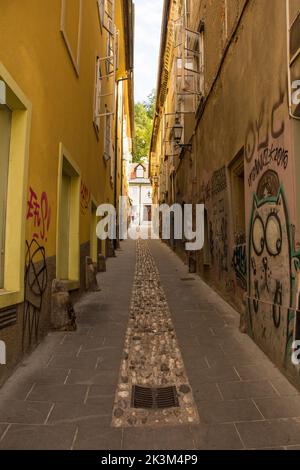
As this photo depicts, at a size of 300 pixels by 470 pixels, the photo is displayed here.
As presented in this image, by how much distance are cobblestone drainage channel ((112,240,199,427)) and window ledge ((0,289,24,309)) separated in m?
1.34

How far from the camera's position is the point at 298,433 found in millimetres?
2607

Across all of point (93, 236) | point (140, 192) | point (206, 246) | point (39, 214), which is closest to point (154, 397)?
point (39, 214)

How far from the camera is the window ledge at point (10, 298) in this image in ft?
11.1

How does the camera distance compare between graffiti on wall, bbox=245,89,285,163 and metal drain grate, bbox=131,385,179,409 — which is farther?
graffiti on wall, bbox=245,89,285,163

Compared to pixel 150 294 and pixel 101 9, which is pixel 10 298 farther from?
pixel 101 9

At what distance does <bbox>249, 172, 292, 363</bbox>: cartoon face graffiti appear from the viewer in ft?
12.0

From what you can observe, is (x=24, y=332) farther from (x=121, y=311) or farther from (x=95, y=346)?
(x=121, y=311)

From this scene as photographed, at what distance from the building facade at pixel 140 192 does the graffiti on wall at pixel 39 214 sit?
136 feet

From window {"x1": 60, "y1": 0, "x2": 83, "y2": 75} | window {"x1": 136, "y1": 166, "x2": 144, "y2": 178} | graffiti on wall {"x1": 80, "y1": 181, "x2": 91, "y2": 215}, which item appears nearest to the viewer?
window {"x1": 60, "y1": 0, "x2": 83, "y2": 75}

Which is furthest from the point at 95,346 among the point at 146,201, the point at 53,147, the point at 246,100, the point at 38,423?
the point at 146,201

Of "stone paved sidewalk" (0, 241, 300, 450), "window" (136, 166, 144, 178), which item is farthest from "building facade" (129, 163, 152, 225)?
"stone paved sidewalk" (0, 241, 300, 450)

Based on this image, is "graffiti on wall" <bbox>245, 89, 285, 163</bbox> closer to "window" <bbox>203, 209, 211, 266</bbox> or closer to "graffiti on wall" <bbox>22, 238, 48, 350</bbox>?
"graffiti on wall" <bbox>22, 238, 48, 350</bbox>

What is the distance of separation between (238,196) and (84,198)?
3.61 m
